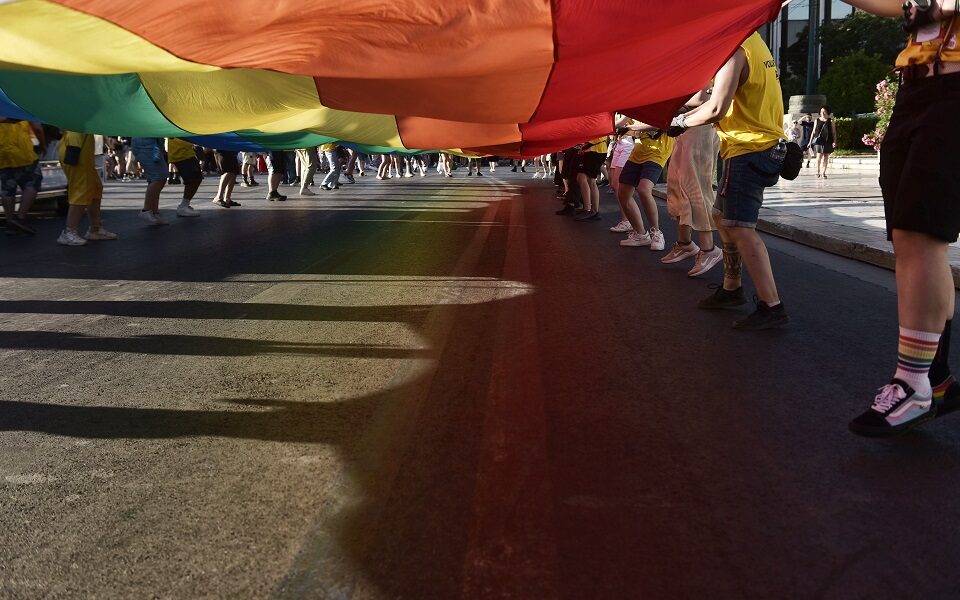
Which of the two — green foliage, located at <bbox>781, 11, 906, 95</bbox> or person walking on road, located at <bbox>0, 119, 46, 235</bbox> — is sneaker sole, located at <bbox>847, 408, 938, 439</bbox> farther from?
green foliage, located at <bbox>781, 11, 906, 95</bbox>

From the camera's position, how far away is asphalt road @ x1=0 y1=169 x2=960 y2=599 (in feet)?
8.15

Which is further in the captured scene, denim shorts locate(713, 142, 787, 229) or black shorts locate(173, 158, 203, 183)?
black shorts locate(173, 158, 203, 183)

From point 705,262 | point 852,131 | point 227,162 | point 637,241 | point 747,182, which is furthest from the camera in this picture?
point 852,131

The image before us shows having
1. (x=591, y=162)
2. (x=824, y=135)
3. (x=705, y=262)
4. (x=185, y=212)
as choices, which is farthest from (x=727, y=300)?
(x=824, y=135)

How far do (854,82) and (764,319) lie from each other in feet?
138

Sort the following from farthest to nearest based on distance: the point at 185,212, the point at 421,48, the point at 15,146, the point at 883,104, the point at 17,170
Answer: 1. the point at 883,104
2. the point at 185,212
3. the point at 17,170
4. the point at 15,146
5. the point at 421,48

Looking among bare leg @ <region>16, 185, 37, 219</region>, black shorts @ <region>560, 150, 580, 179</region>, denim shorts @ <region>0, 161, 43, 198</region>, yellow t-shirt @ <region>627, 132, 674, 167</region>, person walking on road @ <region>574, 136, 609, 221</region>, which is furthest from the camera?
black shorts @ <region>560, 150, 580, 179</region>

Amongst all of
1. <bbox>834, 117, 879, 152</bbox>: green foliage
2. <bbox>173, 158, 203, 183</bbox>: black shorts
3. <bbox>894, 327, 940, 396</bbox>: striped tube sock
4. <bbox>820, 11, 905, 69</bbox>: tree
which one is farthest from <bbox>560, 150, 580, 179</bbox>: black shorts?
<bbox>820, 11, 905, 69</bbox>: tree

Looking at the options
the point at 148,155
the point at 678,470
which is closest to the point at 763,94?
the point at 678,470

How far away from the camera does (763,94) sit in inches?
212

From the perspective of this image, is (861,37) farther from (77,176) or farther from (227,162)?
(77,176)

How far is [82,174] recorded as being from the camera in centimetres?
1033

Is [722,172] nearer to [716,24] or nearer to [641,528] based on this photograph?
[716,24]

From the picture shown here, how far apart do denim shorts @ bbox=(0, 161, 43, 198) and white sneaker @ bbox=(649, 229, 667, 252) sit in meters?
7.99
